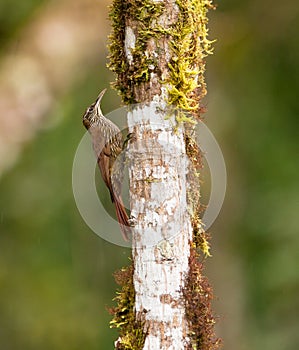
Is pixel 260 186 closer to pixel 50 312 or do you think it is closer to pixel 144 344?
pixel 50 312

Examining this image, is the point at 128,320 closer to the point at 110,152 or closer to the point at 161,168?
the point at 161,168

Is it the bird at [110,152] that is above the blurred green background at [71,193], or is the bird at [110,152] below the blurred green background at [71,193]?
below

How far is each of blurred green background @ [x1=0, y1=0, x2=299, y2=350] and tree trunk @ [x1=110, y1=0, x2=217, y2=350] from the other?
11.2ft

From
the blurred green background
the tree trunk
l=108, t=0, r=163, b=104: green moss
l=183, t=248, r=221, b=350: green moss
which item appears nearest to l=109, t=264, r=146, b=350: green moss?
the tree trunk

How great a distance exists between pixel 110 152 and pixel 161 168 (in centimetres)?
88

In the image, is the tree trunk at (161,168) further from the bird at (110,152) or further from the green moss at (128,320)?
the bird at (110,152)

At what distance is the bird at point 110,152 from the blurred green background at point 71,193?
2.18m

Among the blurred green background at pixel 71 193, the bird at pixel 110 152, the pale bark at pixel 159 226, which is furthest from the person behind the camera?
the blurred green background at pixel 71 193

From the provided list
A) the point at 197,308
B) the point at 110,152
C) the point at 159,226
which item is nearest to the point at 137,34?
the point at 159,226

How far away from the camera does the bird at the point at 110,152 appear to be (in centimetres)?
410

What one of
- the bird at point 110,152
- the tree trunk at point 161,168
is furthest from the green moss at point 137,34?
the bird at point 110,152

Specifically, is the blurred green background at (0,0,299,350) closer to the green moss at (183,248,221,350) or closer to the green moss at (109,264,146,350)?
the green moss at (109,264,146,350)

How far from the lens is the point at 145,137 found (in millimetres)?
3537

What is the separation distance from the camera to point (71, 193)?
871 centimetres
